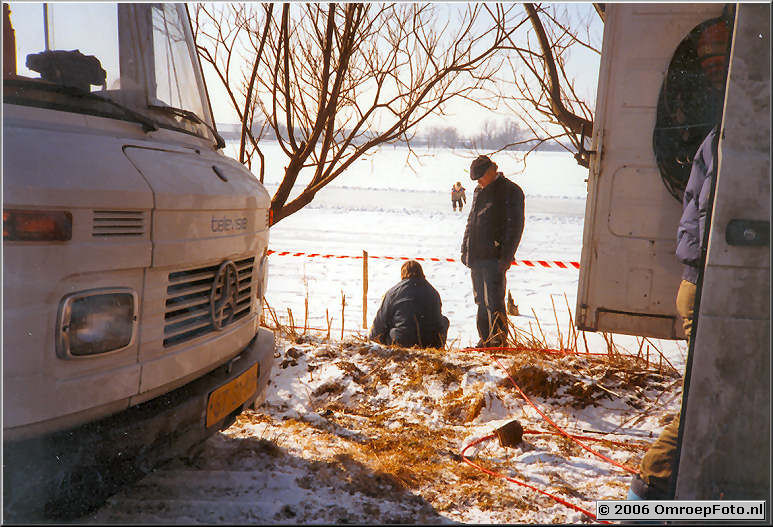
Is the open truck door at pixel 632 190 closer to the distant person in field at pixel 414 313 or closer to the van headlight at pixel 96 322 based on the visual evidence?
the distant person in field at pixel 414 313

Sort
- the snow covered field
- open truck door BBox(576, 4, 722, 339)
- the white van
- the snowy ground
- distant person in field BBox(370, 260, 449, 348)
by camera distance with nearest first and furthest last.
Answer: the white van → the snowy ground → open truck door BBox(576, 4, 722, 339) → distant person in field BBox(370, 260, 449, 348) → the snow covered field

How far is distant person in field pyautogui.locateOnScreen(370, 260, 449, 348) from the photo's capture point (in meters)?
5.20

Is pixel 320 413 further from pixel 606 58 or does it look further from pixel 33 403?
pixel 606 58

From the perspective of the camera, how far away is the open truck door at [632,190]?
3395 millimetres

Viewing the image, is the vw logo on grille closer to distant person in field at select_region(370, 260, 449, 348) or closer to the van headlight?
the van headlight

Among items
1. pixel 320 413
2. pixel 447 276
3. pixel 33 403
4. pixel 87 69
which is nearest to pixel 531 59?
pixel 320 413

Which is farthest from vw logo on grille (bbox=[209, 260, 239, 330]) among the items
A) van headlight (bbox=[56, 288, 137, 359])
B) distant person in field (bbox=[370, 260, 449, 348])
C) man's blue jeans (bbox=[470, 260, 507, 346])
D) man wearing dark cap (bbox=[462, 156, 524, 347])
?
man wearing dark cap (bbox=[462, 156, 524, 347])

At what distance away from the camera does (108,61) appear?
8.25 feet

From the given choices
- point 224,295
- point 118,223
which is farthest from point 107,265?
point 224,295

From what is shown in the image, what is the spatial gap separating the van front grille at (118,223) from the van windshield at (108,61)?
1.79 ft

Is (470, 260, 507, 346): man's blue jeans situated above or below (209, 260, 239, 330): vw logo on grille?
below

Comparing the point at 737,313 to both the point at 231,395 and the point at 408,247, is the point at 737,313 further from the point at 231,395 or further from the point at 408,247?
the point at 408,247

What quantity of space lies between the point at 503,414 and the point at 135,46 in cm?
323

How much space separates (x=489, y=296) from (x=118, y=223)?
14.1 ft
